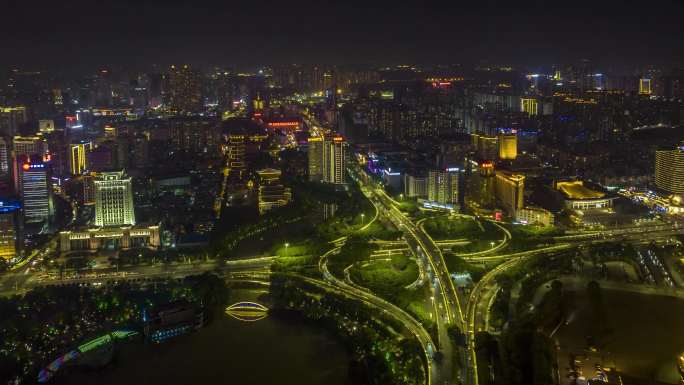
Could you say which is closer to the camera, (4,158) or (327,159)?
(4,158)

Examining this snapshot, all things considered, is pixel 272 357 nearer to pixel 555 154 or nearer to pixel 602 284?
pixel 602 284

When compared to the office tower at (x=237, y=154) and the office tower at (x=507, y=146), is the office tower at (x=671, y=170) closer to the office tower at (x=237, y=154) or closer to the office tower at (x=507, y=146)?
the office tower at (x=507, y=146)

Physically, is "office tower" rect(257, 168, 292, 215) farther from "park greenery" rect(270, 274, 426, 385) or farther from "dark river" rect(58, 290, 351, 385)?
"dark river" rect(58, 290, 351, 385)

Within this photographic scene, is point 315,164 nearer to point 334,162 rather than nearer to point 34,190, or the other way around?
point 334,162

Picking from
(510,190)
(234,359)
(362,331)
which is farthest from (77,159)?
(362,331)

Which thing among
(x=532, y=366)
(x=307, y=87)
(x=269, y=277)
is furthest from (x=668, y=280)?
(x=307, y=87)
